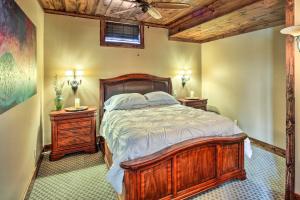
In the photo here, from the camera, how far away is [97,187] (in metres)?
2.56

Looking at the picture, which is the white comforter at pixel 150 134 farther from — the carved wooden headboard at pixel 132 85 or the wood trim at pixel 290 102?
the carved wooden headboard at pixel 132 85

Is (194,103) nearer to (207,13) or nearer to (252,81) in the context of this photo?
(252,81)

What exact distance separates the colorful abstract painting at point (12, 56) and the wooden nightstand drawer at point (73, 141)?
145cm

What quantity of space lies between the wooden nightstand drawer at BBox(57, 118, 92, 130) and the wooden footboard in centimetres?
194

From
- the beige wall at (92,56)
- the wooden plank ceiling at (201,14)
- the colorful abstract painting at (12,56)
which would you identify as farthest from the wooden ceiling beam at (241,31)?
the colorful abstract painting at (12,56)

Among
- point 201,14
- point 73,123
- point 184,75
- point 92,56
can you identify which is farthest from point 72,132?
point 201,14

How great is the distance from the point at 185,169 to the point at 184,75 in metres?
3.30

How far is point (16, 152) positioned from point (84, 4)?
2.79m

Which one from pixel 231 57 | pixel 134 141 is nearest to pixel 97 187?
pixel 134 141

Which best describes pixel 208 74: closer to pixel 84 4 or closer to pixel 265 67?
pixel 265 67

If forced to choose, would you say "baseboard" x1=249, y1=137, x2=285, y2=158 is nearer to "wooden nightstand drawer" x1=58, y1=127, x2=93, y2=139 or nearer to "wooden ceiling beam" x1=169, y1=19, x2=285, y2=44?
"wooden ceiling beam" x1=169, y1=19, x2=285, y2=44

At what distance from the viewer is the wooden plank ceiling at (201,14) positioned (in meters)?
2.97

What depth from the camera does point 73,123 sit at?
3.50 metres

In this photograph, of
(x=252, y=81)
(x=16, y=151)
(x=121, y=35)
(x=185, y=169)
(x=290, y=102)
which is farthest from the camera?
(x=121, y=35)
